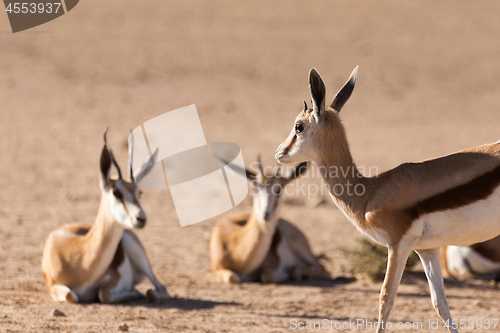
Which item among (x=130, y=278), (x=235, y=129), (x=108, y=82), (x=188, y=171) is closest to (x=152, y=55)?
(x=108, y=82)

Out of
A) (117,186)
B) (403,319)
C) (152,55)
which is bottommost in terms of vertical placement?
(403,319)

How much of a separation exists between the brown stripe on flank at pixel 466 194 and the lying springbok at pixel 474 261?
11.1ft

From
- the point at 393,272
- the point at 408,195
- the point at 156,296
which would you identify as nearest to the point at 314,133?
the point at 408,195

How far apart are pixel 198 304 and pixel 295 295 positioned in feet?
3.90

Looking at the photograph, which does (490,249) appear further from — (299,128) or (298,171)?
(299,128)

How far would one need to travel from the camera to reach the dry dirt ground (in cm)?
708

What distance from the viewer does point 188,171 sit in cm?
1362

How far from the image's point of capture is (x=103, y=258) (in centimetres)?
689

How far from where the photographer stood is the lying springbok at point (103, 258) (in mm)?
6781

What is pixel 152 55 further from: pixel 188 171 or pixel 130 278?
pixel 130 278

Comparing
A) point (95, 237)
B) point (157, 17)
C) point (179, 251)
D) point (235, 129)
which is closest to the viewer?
point (95, 237)

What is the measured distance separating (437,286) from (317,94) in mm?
1750

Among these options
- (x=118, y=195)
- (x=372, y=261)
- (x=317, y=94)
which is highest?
(x=317, y=94)

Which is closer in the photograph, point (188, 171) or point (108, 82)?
point (188, 171)
